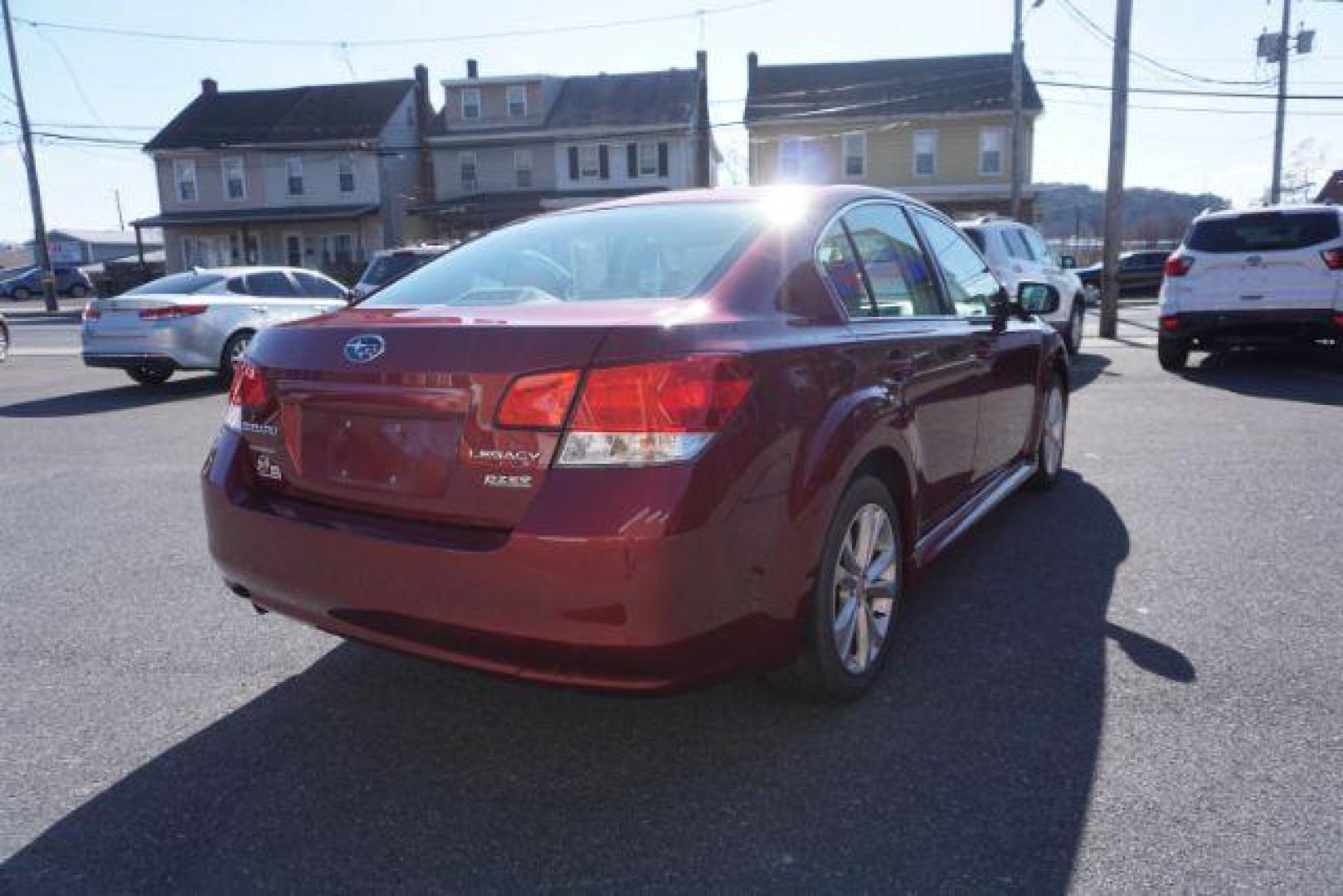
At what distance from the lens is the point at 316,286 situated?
525 inches

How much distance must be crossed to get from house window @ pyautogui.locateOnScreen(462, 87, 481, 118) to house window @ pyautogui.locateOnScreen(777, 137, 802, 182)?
1226 centimetres

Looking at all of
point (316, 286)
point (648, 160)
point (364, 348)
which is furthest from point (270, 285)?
point (648, 160)

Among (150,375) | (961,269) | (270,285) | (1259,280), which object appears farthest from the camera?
(270,285)

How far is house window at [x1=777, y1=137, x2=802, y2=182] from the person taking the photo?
1361 inches

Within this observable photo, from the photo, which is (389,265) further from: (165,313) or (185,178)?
(185,178)

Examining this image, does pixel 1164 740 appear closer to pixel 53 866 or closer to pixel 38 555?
pixel 53 866

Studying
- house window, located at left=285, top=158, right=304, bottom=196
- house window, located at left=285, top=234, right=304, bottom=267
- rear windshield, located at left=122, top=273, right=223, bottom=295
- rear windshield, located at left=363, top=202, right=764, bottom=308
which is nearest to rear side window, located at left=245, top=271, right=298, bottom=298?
rear windshield, located at left=122, top=273, right=223, bottom=295

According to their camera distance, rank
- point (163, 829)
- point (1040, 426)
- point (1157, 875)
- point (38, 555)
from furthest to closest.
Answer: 1. point (1040, 426)
2. point (38, 555)
3. point (163, 829)
4. point (1157, 875)

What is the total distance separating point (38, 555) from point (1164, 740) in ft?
16.1

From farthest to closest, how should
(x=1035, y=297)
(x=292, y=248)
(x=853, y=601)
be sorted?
Result: 1. (x=292, y=248)
2. (x=1035, y=297)
3. (x=853, y=601)

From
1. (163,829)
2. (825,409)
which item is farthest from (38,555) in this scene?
(825,409)

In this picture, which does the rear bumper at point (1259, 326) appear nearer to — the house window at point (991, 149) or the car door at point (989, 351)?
the car door at point (989, 351)

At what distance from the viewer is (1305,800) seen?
2520mm

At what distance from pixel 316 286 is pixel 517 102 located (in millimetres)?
27226
